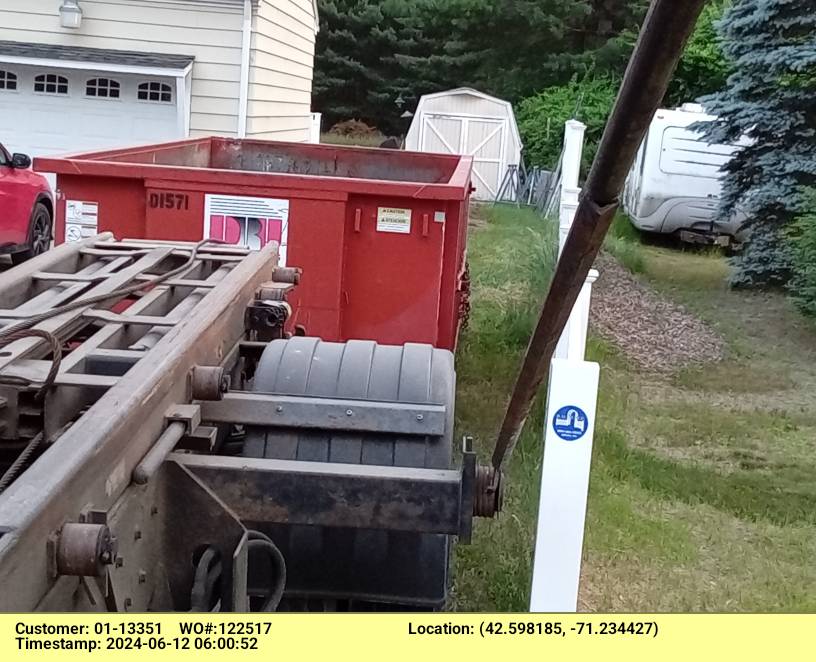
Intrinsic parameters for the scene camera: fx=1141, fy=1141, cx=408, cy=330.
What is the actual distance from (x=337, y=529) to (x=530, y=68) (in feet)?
109

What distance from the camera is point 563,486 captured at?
370cm

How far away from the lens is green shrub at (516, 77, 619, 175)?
1035 inches

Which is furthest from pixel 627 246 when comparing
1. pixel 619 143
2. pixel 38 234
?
pixel 619 143

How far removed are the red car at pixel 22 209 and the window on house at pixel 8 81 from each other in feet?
13.2

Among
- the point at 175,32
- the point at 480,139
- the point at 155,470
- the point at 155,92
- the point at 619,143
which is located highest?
the point at 175,32

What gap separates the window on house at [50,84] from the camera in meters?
15.9

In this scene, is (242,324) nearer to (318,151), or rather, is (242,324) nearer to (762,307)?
(318,151)

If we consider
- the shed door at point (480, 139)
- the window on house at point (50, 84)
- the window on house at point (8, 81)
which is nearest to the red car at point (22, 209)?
the window on house at point (50, 84)

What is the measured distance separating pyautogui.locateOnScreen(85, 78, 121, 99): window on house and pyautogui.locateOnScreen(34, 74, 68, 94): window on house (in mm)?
336

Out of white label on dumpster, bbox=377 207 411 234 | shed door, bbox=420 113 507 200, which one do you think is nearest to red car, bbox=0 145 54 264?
white label on dumpster, bbox=377 207 411 234

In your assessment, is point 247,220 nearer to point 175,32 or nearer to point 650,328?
point 650,328

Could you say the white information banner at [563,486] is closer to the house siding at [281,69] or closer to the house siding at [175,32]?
the house siding at [175,32]

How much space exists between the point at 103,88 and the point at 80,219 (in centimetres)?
1048

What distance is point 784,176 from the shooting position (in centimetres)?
1358
